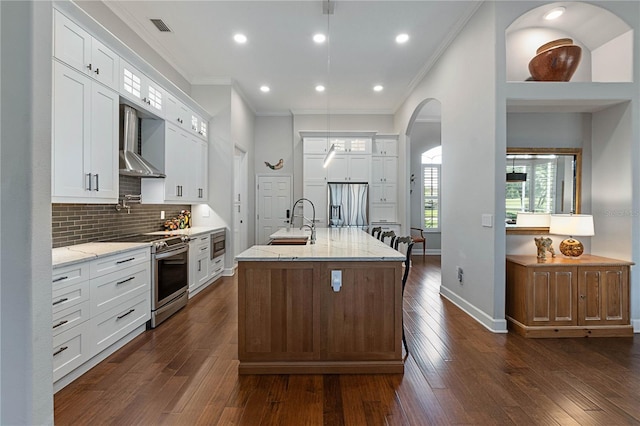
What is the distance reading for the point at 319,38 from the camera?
14.0ft

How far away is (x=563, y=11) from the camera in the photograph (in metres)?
3.40

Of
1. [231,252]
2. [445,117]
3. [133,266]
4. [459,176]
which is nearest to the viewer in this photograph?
[133,266]

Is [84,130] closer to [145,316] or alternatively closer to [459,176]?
[145,316]

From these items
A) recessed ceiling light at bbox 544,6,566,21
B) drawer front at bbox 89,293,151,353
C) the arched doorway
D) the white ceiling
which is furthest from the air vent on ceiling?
the arched doorway

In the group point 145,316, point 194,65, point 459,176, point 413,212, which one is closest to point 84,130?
point 145,316

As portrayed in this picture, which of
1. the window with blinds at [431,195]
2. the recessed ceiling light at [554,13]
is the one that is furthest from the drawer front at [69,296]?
the window with blinds at [431,195]

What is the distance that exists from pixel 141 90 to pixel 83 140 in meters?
1.20

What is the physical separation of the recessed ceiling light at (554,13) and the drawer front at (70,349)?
5.19m

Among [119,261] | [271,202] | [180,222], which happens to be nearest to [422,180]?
[271,202]

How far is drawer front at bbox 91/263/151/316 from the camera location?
251cm

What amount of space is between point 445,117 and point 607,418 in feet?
11.9

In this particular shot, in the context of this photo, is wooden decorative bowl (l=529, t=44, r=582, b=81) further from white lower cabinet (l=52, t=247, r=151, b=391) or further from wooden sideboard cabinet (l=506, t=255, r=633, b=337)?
white lower cabinet (l=52, t=247, r=151, b=391)

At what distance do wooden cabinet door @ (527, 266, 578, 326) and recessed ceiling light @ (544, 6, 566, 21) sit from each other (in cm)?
265

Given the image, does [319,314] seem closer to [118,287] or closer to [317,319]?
[317,319]
